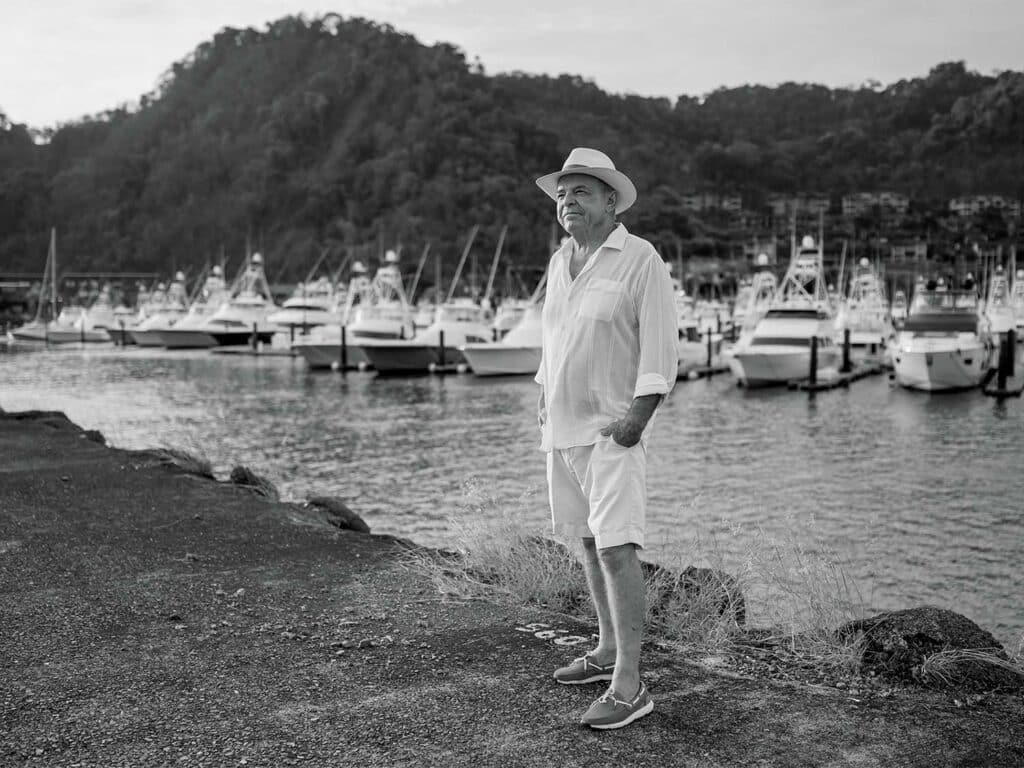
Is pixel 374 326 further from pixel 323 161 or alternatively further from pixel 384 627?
pixel 323 161

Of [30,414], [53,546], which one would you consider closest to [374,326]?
[30,414]

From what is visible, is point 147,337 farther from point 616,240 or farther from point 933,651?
point 933,651

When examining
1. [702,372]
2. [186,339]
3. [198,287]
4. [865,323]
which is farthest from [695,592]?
[198,287]

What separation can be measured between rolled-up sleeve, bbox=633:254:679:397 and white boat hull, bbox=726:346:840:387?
108ft

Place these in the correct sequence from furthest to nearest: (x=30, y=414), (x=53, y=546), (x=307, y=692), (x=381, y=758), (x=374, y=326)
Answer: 1. (x=374, y=326)
2. (x=30, y=414)
3. (x=53, y=546)
4. (x=307, y=692)
5. (x=381, y=758)

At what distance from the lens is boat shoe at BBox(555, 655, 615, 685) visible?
4383 mm

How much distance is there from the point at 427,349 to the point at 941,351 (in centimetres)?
2089

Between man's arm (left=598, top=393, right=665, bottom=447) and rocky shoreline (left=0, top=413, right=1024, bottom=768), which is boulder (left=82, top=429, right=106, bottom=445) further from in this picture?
man's arm (left=598, top=393, right=665, bottom=447)

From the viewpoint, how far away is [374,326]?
155 feet

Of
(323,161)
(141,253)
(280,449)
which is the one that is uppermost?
(323,161)

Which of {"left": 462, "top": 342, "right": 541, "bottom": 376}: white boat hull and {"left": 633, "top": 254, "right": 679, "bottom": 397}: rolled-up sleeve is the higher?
{"left": 633, "top": 254, "right": 679, "bottom": 397}: rolled-up sleeve

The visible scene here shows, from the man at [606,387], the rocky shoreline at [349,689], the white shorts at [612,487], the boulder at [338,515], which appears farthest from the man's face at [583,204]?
the boulder at [338,515]

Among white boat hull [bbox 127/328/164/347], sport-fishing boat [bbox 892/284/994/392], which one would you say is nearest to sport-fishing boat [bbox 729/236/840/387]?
sport-fishing boat [bbox 892/284/994/392]

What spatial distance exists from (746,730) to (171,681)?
243 centimetres
